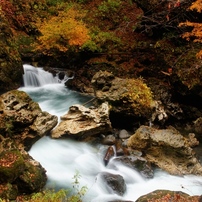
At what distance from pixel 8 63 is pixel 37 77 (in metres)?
2.13

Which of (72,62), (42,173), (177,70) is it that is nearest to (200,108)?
(177,70)

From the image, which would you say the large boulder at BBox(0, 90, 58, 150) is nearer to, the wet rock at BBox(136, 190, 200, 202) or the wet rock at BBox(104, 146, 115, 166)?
the wet rock at BBox(104, 146, 115, 166)

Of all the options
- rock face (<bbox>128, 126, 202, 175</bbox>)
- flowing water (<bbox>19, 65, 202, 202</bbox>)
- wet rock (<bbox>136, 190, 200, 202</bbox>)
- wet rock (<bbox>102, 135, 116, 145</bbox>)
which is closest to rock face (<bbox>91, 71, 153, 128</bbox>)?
wet rock (<bbox>102, 135, 116, 145</bbox>)

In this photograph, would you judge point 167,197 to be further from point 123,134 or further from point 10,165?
point 123,134

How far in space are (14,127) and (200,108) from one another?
7.75 m

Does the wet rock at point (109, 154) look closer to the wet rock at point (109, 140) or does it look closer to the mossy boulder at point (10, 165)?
the wet rock at point (109, 140)

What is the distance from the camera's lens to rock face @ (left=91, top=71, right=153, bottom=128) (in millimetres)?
9906

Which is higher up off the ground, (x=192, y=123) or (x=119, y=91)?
(x=119, y=91)

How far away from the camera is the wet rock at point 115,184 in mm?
6734

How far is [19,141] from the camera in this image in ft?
24.7

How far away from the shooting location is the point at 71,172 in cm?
750

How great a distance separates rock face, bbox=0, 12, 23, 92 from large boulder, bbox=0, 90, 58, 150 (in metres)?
2.62

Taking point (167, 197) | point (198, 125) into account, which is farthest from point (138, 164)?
point (198, 125)

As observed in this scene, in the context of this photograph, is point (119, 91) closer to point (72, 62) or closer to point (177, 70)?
point (177, 70)
